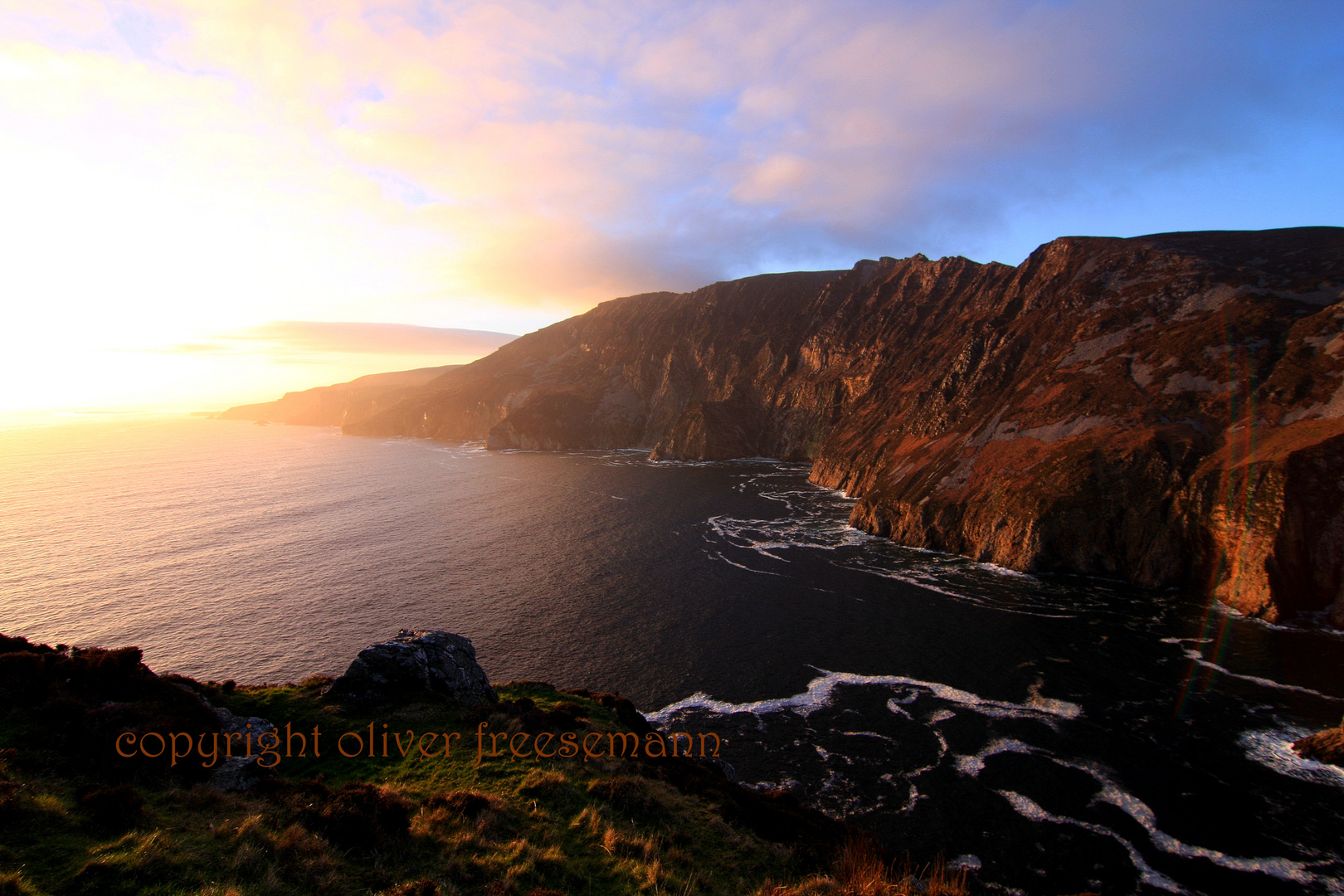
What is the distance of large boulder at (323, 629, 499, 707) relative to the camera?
85.4ft

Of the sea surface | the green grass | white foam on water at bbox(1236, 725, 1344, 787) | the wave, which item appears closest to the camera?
the green grass

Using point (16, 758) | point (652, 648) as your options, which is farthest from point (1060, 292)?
point (16, 758)

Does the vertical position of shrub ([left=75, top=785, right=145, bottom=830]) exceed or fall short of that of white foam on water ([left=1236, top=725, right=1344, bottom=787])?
it exceeds it

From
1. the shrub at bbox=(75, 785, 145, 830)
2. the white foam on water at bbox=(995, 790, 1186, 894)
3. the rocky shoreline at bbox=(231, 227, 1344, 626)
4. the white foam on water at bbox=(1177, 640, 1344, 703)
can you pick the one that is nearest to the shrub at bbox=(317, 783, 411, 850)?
the shrub at bbox=(75, 785, 145, 830)

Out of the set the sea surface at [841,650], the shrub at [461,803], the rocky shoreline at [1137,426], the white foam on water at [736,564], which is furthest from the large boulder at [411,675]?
the rocky shoreline at [1137,426]

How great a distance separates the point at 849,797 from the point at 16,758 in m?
32.1

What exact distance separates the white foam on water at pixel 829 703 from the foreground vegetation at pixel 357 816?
11.7 m

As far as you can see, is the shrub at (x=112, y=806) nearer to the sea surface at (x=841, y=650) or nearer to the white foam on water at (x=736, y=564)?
the sea surface at (x=841, y=650)

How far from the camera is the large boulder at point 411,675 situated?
26.0m

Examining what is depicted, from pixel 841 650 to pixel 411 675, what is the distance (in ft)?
109

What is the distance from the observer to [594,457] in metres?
184

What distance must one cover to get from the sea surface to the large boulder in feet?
46.7

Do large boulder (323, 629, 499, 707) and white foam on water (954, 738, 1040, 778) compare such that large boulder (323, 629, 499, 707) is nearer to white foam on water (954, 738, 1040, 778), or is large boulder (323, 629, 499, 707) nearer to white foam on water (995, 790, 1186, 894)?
white foam on water (954, 738, 1040, 778)

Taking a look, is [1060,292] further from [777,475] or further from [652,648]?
[652,648]
